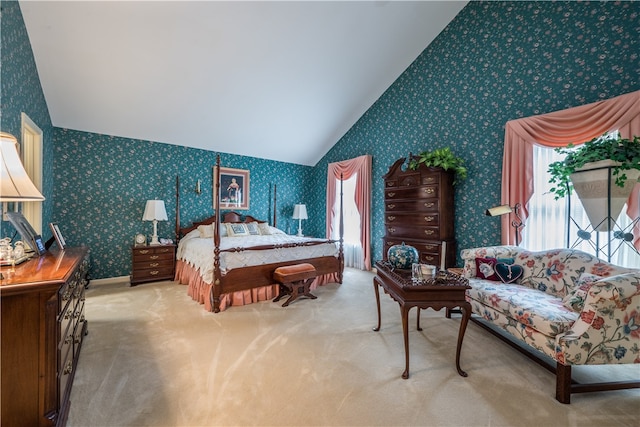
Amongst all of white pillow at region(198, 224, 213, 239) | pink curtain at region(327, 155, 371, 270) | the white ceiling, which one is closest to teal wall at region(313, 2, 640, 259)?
pink curtain at region(327, 155, 371, 270)

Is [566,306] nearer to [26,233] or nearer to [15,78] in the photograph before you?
[26,233]

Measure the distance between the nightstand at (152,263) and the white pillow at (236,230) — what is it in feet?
3.37

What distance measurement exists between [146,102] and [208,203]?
2128mm

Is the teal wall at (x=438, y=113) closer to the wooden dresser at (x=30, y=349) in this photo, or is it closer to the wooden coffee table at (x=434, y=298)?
the wooden dresser at (x=30, y=349)

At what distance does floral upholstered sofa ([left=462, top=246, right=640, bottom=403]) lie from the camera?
5.83 ft

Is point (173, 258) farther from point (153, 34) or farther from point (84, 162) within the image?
point (153, 34)

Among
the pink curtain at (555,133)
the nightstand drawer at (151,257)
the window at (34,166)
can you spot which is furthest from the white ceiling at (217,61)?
the pink curtain at (555,133)

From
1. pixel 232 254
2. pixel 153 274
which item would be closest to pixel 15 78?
pixel 232 254

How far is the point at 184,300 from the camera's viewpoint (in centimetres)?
371

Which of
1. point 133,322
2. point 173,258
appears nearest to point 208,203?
point 173,258

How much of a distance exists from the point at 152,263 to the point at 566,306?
5.42m

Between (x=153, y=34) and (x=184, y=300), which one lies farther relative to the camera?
(x=184, y=300)

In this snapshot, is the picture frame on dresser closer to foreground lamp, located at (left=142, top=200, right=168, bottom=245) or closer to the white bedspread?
the white bedspread

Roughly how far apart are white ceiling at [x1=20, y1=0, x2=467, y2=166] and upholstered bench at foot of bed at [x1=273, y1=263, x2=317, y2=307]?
3029 mm
